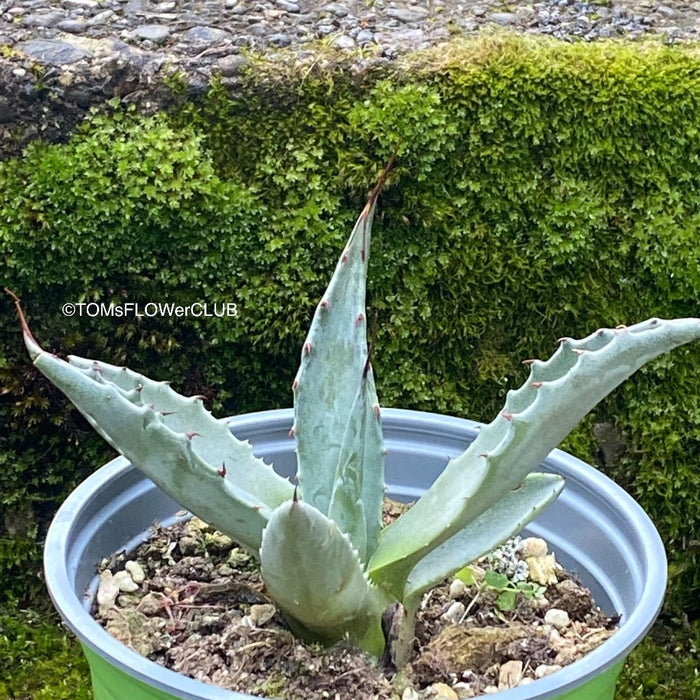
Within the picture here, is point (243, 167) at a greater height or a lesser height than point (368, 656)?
greater

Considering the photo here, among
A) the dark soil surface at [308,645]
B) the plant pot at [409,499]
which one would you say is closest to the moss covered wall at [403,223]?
the plant pot at [409,499]

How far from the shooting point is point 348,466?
92cm

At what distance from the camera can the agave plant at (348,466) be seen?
82 cm

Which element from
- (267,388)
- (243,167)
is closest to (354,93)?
(243,167)

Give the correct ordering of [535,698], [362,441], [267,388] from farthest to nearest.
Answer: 1. [267,388]
2. [362,441]
3. [535,698]

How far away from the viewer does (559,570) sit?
44.3 inches

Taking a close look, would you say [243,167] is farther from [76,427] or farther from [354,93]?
[76,427]

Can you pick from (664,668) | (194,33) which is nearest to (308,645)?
(664,668)

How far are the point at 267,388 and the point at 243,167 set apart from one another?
328 mm

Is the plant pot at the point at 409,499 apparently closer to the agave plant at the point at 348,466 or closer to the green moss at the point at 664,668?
the agave plant at the point at 348,466

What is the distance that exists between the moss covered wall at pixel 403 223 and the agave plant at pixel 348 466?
1.39 ft

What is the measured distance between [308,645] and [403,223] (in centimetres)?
64

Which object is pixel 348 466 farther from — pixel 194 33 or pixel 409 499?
pixel 194 33

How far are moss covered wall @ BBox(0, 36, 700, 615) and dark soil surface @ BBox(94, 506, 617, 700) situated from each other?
1.18 feet
